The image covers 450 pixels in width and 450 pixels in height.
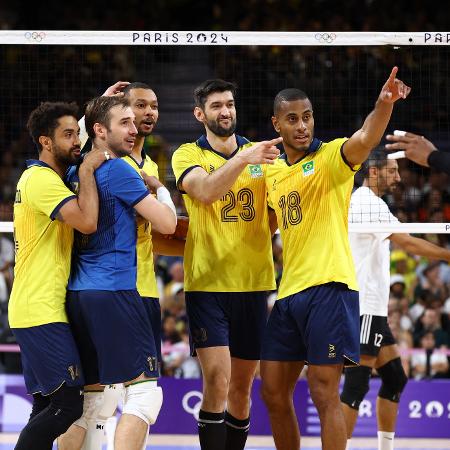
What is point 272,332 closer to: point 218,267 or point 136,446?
point 218,267

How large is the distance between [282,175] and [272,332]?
1.09m

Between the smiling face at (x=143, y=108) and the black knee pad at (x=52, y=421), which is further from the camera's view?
the smiling face at (x=143, y=108)

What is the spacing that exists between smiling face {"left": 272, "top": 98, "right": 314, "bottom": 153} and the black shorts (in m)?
2.35

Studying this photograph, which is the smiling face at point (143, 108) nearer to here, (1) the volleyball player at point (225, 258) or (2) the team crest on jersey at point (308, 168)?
(1) the volleyball player at point (225, 258)

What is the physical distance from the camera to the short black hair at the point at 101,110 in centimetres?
618

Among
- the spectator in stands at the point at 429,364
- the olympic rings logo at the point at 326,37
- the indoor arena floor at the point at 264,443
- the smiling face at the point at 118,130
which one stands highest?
the olympic rings logo at the point at 326,37

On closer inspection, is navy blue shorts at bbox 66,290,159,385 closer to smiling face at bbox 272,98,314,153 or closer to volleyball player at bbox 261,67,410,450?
volleyball player at bbox 261,67,410,450

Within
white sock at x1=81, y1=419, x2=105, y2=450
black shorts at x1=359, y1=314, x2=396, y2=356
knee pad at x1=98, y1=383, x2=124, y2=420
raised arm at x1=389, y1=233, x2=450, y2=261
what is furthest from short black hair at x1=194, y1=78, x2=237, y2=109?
black shorts at x1=359, y1=314, x2=396, y2=356

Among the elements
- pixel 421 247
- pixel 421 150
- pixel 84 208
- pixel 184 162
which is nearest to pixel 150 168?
pixel 184 162

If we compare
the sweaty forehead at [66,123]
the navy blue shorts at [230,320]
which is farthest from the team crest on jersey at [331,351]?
the sweaty forehead at [66,123]

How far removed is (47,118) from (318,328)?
2.23 metres

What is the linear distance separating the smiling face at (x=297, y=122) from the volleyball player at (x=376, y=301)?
5.79 ft

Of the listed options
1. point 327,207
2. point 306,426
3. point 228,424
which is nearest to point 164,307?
point 306,426
